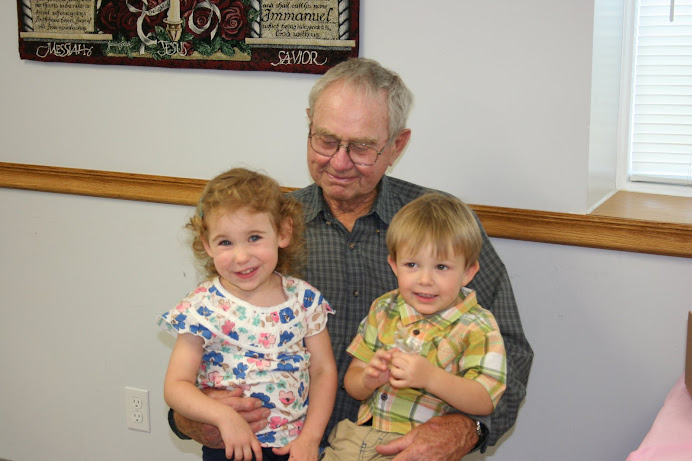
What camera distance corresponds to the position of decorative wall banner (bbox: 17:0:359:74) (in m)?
2.17

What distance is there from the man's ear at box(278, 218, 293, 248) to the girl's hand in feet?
1.22

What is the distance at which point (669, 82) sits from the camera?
2.17m

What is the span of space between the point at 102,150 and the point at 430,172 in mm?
1106

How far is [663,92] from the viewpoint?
2.18 metres

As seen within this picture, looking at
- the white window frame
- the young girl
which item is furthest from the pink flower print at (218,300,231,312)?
the white window frame

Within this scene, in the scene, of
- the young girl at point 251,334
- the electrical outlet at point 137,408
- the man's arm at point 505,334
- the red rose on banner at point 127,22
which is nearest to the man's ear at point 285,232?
the young girl at point 251,334

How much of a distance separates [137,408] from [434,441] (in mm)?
1421

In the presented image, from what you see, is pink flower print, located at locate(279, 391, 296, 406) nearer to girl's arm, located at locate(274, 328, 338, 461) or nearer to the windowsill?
girl's arm, located at locate(274, 328, 338, 461)

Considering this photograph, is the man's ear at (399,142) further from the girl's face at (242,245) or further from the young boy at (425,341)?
the girl's face at (242,245)

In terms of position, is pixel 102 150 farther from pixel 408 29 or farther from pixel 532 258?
pixel 532 258

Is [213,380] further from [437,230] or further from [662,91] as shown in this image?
[662,91]

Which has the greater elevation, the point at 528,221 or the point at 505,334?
the point at 528,221

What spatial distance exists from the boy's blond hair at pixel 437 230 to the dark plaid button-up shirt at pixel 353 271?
291 mm

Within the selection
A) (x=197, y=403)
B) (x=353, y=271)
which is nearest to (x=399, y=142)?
(x=353, y=271)
